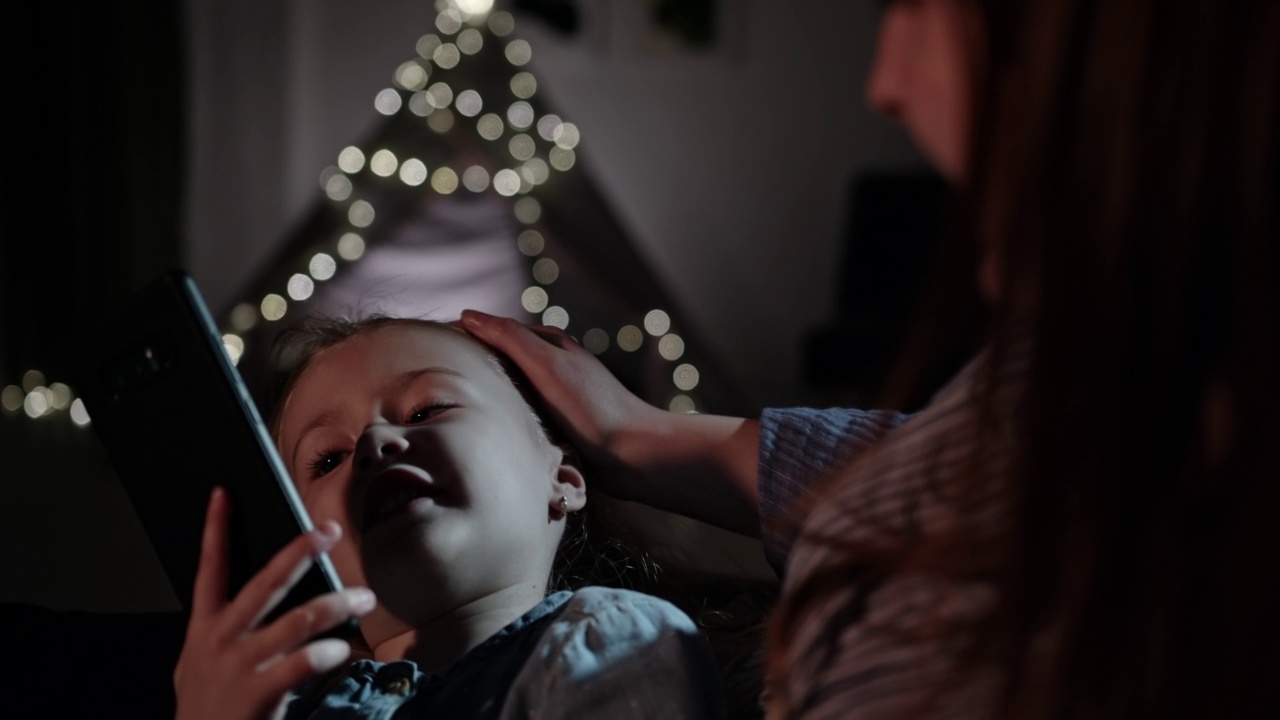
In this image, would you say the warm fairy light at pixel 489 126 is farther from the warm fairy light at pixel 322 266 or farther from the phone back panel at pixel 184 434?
the phone back panel at pixel 184 434

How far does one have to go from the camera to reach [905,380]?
49 centimetres

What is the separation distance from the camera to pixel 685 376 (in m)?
2.35

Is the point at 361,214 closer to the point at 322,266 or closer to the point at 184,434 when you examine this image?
the point at 322,266

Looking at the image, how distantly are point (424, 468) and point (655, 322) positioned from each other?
4.95 ft

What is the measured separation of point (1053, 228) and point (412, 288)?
5.96 ft

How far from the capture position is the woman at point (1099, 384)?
0.41 metres

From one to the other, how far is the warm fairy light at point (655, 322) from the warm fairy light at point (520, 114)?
47cm

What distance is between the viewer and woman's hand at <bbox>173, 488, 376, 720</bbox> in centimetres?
64

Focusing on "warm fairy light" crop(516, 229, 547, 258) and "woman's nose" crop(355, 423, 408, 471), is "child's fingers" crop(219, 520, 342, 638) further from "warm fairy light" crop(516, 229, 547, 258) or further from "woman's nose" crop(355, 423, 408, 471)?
"warm fairy light" crop(516, 229, 547, 258)

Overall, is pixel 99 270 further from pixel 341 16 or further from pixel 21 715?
pixel 21 715

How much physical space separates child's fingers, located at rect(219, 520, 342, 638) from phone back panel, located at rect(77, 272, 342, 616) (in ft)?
0.11

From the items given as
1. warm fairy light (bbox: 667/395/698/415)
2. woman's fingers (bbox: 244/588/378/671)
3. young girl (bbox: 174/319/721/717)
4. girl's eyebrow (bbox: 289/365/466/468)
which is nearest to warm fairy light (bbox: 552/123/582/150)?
warm fairy light (bbox: 667/395/698/415)

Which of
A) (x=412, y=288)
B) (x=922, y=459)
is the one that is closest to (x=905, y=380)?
(x=922, y=459)

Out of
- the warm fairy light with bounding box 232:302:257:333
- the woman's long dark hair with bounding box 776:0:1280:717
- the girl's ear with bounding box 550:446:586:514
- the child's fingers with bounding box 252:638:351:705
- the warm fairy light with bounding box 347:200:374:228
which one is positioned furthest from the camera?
the warm fairy light with bounding box 347:200:374:228
